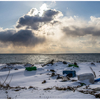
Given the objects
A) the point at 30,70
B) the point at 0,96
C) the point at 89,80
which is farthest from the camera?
the point at 30,70

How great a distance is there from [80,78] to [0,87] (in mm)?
4544

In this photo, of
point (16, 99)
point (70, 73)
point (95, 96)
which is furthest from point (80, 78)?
point (16, 99)

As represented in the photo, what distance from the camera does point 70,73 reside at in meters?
8.43

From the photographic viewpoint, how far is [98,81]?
19.9 ft

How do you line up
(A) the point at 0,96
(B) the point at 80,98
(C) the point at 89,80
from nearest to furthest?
1. (B) the point at 80,98
2. (A) the point at 0,96
3. (C) the point at 89,80

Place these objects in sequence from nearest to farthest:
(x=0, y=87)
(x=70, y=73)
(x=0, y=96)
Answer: (x=0, y=96) → (x=0, y=87) → (x=70, y=73)

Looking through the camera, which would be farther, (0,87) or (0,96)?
(0,87)

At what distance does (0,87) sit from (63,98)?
3072 mm

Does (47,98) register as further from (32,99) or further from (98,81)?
(98,81)

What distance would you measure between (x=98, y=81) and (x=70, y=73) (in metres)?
2.66

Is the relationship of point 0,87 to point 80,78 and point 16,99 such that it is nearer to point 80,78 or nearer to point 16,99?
point 16,99

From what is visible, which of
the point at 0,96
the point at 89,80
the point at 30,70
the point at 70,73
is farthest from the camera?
the point at 30,70

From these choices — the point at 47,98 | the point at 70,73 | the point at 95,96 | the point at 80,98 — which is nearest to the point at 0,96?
the point at 47,98

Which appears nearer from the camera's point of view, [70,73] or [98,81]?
[98,81]
